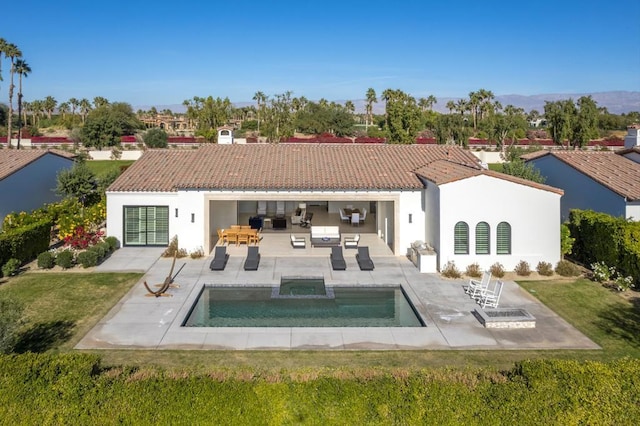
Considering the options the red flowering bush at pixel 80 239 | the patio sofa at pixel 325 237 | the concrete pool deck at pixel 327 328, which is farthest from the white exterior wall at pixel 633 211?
the red flowering bush at pixel 80 239

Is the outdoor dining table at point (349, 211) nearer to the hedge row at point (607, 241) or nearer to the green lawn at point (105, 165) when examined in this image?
the hedge row at point (607, 241)

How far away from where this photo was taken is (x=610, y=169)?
83.1 feet

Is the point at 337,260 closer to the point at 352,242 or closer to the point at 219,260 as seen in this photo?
the point at 352,242

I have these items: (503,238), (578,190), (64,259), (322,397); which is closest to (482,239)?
(503,238)

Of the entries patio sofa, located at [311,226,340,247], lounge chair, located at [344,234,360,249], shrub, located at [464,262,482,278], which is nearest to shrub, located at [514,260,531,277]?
shrub, located at [464,262,482,278]

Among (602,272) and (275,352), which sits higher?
(602,272)

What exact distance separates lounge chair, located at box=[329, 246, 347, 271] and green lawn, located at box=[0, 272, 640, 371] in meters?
7.00

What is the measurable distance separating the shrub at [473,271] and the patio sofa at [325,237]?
6.78 metres

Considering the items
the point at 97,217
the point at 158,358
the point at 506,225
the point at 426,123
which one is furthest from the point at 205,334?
the point at 426,123

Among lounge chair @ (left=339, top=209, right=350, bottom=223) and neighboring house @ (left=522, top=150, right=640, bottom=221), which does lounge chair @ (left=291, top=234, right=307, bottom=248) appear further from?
neighboring house @ (left=522, top=150, right=640, bottom=221)

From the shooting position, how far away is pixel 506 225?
20766mm

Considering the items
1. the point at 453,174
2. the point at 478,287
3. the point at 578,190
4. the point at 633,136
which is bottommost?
the point at 478,287

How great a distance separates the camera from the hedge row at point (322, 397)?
27.3 feet

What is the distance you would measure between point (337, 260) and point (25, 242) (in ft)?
43.5
